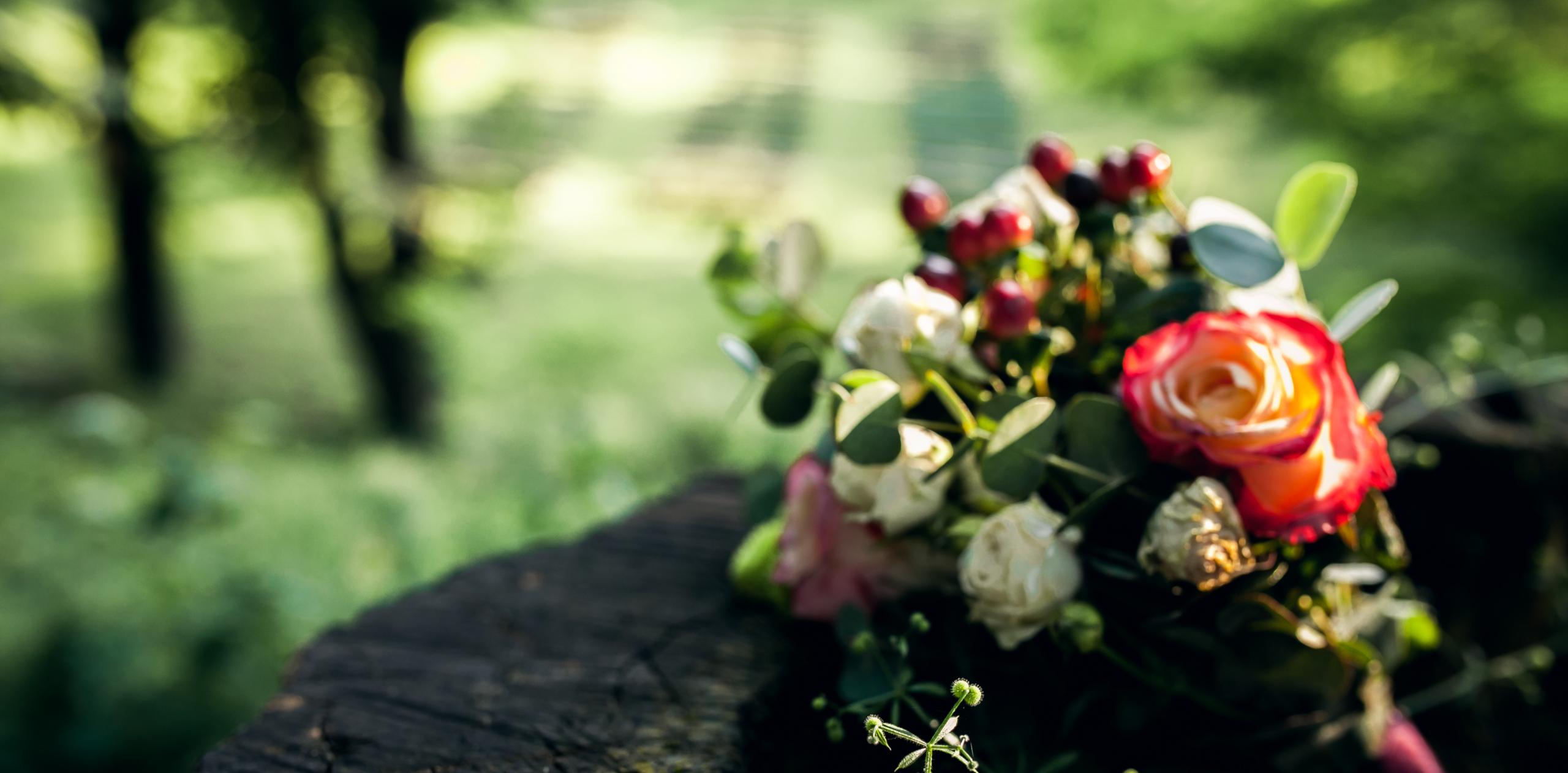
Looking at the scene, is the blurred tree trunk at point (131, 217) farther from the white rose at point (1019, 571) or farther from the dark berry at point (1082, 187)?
the white rose at point (1019, 571)

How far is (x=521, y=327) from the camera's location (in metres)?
5.71

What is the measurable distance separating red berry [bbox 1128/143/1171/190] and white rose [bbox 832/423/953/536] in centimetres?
32

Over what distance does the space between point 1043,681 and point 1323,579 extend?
1.02 feet

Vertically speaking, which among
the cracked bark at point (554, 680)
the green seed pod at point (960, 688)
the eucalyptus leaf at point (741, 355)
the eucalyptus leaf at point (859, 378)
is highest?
the eucalyptus leaf at point (859, 378)

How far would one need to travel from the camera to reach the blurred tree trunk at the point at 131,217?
14.2 ft

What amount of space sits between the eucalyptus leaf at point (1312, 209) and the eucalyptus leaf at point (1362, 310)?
57 millimetres

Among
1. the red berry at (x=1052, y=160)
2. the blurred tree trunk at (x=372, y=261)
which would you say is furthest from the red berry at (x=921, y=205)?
the blurred tree trunk at (x=372, y=261)

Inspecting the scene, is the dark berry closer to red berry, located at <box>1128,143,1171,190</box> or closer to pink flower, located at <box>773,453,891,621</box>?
red berry, located at <box>1128,143,1171,190</box>

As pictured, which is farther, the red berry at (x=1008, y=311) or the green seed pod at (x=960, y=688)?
the red berry at (x=1008, y=311)

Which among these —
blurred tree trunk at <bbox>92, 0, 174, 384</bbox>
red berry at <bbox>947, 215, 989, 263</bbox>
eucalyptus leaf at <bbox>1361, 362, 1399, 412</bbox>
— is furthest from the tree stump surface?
blurred tree trunk at <bbox>92, 0, 174, 384</bbox>

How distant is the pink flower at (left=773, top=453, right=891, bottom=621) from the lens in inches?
42.6

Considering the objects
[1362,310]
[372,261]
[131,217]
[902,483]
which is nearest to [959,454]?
[902,483]

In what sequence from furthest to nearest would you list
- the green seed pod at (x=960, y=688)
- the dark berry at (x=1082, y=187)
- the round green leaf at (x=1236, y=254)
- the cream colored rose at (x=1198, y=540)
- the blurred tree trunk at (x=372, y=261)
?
1. the blurred tree trunk at (x=372, y=261)
2. the dark berry at (x=1082, y=187)
3. the round green leaf at (x=1236, y=254)
4. the cream colored rose at (x=1198, y=540)
5. the green seed pod at (x=960, y=688)

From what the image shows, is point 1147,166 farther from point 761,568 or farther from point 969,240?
point 761,568
